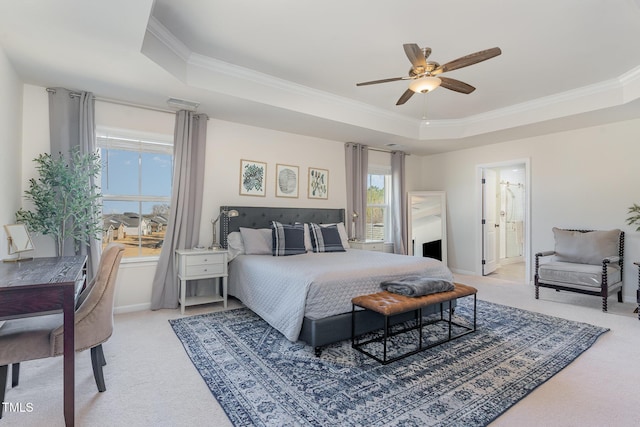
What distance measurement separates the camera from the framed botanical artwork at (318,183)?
5.31 m

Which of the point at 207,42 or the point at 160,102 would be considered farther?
the point at 160,102

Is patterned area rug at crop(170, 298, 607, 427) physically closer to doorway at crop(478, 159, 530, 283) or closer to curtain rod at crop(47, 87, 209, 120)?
curtain rod at crop(47, 87, 209, 120)

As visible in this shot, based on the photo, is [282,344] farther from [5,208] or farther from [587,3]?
[587,3]

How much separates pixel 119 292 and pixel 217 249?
1.20 metres

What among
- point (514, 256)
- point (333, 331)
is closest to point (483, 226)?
point (514, 256)

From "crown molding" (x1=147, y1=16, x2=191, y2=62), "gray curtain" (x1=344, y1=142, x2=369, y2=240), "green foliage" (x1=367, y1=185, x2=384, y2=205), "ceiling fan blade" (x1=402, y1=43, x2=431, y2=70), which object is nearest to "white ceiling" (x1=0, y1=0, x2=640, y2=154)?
"crown molding" (x1=147, y1=16, x2=191, y2=62)

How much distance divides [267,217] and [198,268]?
1.28 m

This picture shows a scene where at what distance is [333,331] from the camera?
2682 millimetres

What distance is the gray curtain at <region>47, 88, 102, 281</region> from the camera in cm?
330

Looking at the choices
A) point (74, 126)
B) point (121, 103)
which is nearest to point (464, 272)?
point (121, 103)

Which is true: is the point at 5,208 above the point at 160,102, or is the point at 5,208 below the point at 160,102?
below

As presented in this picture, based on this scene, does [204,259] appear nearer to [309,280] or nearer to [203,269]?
[203,269]

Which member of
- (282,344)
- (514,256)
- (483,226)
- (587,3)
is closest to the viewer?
(587,3)

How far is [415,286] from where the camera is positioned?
2787 mm
